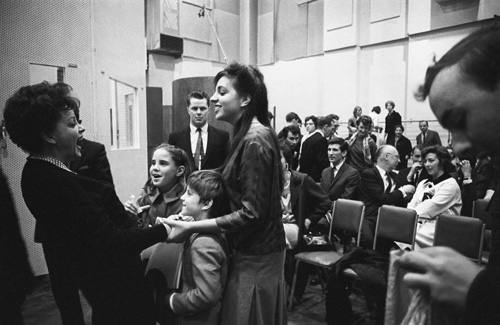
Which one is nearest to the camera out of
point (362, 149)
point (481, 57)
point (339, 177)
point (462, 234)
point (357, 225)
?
point (481, 57)

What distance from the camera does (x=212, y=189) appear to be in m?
1.73

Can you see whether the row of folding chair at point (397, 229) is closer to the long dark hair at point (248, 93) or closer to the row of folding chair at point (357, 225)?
the row of folding chair at point (357, 225)

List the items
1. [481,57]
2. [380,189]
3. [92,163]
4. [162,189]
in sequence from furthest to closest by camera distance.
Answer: [380,189] < [92,163] < [162,189] < [481,57]

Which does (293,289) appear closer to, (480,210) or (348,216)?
(348,216)

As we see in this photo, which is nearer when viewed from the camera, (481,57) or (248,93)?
(481,57)

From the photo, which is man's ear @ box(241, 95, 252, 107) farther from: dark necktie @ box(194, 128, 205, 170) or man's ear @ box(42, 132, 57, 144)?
dark necktie @ box(194, 128, 205, 170)

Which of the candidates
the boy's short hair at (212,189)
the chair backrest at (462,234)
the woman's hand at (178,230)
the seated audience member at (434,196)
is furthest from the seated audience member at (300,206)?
the woman's hand at (178,230)

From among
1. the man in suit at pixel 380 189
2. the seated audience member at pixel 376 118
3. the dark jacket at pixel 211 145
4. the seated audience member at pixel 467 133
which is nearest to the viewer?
the seated audience member at pixel 467 133

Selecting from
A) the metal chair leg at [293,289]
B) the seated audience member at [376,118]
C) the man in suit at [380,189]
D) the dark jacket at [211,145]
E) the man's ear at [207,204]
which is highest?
the seated audience member at [376,118]

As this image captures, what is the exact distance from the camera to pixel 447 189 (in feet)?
11.5

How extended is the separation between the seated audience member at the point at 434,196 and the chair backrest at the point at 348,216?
1.54 ft

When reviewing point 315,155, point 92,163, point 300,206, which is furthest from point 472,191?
point 92,163

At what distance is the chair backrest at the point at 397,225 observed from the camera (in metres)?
3.30

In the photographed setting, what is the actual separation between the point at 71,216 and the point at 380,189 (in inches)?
129
